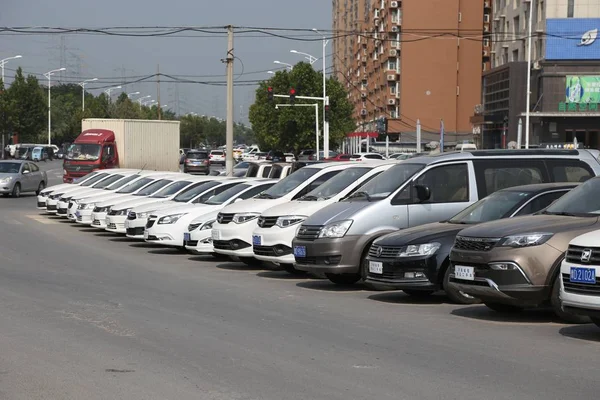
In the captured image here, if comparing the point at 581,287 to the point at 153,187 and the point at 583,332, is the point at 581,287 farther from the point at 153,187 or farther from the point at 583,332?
the point at 153,187

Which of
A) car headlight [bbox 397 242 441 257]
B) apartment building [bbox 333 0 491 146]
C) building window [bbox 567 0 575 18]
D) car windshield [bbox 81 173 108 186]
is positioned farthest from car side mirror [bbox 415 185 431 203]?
apartment building [bbox 333 0 491 146]

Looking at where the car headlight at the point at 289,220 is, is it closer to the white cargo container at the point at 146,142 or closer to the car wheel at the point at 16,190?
the white cargo container at the point at 146,142

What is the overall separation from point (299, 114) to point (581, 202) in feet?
248

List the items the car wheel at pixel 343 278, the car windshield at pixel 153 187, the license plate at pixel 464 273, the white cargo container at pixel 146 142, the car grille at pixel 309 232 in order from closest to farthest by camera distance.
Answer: the license plate at pixel 464 273, the car grille at pixel 309 232, the car wheel at pixel 343 278, the car windshield at pixel 153 187, the white cargo container at pixel 146 142

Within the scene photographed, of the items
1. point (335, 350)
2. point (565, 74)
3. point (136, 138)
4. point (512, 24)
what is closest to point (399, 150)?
point (512, 24)

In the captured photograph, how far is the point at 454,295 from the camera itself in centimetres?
1277

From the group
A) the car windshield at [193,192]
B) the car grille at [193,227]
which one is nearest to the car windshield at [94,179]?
the car windshield at [193,192]

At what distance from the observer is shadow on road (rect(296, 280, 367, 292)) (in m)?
15.1

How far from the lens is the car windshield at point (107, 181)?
31.3 m

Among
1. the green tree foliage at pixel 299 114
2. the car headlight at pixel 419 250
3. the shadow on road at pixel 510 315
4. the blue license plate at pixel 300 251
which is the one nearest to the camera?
the shadow on road at pixel 510 315

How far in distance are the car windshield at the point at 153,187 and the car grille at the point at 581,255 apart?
18.0 metres

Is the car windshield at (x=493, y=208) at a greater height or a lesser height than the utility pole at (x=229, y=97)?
lesser

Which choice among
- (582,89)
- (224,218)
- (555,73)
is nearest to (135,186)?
(224,218)

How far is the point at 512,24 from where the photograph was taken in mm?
70750
